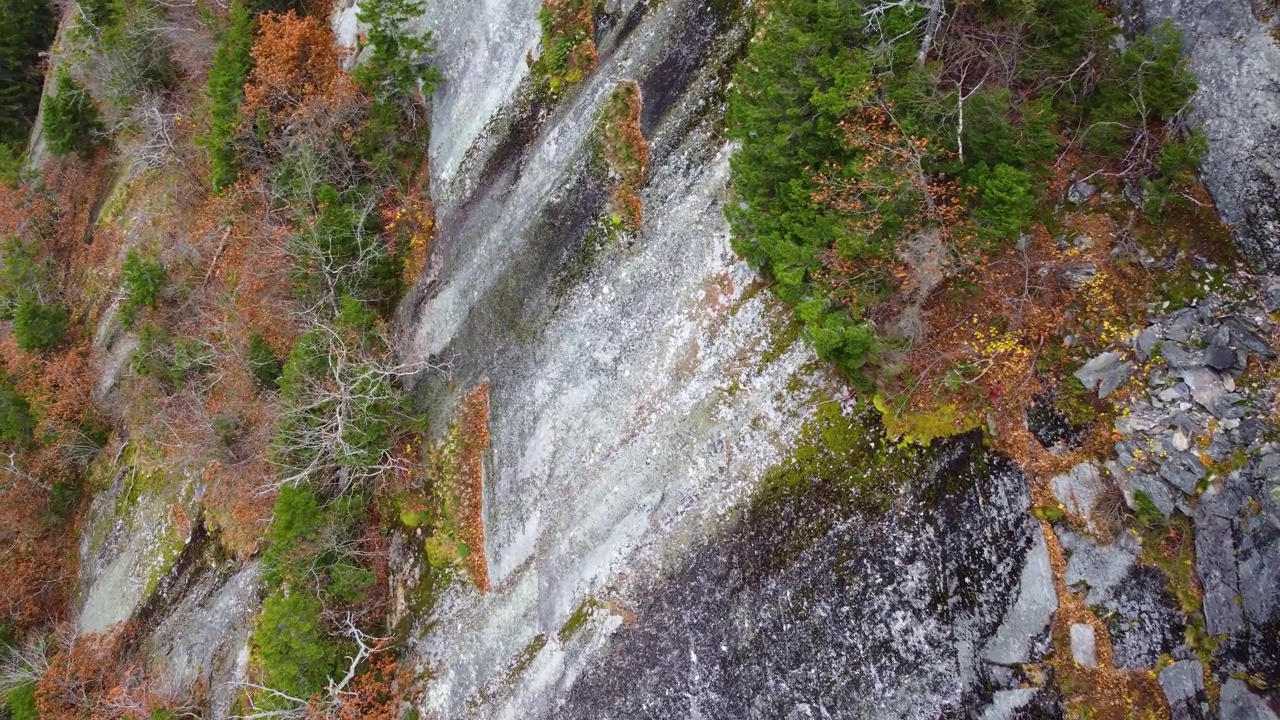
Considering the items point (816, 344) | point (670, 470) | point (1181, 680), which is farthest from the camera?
point (670, 470)

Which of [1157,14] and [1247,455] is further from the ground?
[1157,14]

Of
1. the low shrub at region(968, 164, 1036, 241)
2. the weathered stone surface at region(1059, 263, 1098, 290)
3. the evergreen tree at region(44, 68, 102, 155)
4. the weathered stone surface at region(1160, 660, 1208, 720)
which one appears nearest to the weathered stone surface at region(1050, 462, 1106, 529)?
the weathered stone surface at region(1160, 660, 1208, 720)

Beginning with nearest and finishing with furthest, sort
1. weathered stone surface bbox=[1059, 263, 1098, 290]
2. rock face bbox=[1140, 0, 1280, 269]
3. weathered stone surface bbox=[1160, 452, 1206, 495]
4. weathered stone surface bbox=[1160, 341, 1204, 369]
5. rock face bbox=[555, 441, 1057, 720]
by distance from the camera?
1. weathered stone surface bbox=[1160, 452, 1206, 495]
2. rock face bbox=[1140, 0, 1280, 269]
3. weathered stone surface bbox=[1160, 341, 1204, 369]
4. rock face bbox=[555, 441, 1057, 720]
5. weathered stone surface bbox=[1059, 263, 1098, 290]

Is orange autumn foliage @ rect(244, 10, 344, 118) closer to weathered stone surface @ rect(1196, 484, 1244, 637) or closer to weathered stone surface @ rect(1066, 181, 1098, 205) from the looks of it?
weathered stone surface @ rect(1066, 181, 1098, 205)

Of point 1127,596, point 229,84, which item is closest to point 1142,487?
point 1127,596

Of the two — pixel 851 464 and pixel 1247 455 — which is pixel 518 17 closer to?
pixel 851 464

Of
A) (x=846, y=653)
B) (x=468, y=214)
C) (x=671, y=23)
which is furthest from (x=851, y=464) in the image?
(x=468, y=214)

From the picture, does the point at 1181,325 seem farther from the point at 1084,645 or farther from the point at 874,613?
the point at 874,613
